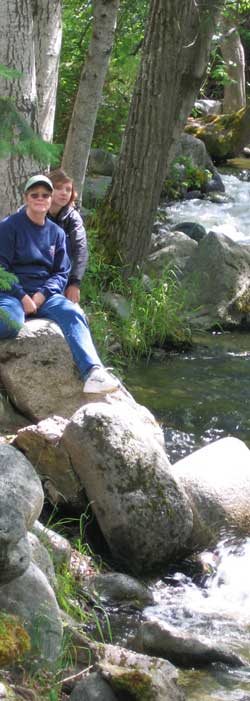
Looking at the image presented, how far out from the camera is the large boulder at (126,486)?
5469 mm

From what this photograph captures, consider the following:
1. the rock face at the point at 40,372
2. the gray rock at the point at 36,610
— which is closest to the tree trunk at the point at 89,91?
the rock face at the point at 40,372

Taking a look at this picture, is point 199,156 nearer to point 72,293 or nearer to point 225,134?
point 225,134

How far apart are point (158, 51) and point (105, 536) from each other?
6416 millimetres

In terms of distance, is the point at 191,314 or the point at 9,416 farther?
the point at 191,314

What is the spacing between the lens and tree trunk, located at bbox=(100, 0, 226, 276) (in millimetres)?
10438

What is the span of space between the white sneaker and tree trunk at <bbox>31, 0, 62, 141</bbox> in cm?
298

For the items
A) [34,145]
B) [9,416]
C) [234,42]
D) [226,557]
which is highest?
[234,42]

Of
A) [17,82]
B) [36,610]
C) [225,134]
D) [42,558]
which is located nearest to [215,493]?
[42,558]

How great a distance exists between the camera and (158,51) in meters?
10.5

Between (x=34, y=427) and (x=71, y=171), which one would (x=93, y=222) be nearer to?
(x=71, y=171)

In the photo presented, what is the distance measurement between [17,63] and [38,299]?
1.90m

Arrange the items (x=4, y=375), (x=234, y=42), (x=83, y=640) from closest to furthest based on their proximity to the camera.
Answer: (x=83, y=640)
(x=4, y=375)
(x=234, y=42)

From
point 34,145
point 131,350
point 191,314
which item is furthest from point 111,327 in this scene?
point 34,145

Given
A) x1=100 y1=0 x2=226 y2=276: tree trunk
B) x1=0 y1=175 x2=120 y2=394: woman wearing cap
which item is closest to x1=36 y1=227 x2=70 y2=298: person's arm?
x1=0 y1=175 x2=120 y2=394: woman wearing cap
